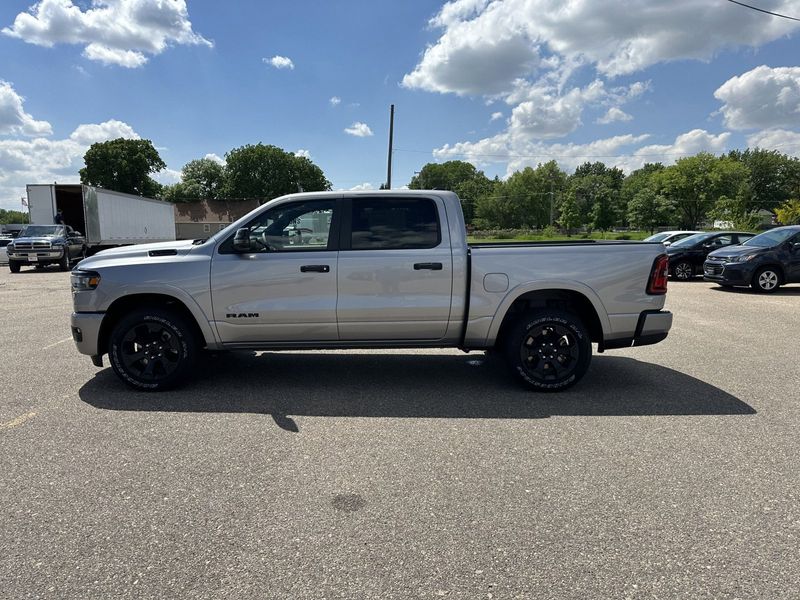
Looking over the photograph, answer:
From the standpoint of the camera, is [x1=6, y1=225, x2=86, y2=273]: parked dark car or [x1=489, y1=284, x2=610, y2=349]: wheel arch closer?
[x1=489, y1=284, x2=610, y2=349]: wheel arch

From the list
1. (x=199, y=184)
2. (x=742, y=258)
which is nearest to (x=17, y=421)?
(x=742, y=258)

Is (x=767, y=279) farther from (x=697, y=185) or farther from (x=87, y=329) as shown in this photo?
(x=697, y=185)

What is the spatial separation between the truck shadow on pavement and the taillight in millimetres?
1025

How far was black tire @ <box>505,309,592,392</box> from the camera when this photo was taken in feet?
16.0

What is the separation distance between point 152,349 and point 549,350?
388 cm

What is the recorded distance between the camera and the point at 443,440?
3.85m

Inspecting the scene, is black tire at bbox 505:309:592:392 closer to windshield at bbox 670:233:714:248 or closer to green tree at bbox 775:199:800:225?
windshield at bbox 670:233:714:248

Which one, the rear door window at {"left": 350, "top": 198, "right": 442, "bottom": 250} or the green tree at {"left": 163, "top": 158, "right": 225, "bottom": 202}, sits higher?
the green tree at {"left": 163, "top": 158, "right": 225, "bottom": 202}

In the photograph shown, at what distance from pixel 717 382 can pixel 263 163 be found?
76.9m

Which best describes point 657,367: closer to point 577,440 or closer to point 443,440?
point 577,440

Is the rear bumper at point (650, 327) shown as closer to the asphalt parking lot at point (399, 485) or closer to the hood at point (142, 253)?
the asphalt parking lot at point (399, 485)

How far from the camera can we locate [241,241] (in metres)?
4.72

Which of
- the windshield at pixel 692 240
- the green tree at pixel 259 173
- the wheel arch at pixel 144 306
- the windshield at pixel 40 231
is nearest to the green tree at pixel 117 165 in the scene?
the green tree at pixel 259 173

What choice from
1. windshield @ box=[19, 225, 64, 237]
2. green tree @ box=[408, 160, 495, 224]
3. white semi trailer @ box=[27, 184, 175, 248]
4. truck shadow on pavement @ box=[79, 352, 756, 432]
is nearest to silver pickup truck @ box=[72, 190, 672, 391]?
truck shadow on pavement @ box=[79, 352, 756, 432]
